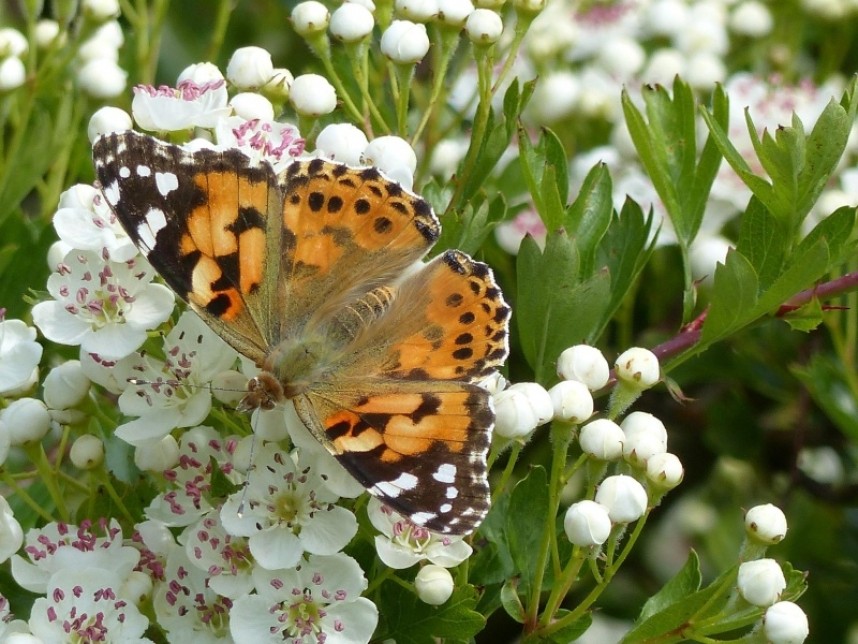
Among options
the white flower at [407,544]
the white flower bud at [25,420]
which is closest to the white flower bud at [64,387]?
the white flower bud at [25,420]

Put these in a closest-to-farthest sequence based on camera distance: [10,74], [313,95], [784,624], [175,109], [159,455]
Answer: [784,624], [159,455], [175,109], [313,95], [10,74]

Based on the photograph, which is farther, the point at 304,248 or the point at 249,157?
the point at 304,248

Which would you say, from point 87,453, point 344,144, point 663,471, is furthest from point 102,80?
point 663,471

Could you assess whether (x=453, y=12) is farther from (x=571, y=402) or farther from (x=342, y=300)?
(x=571, y=402)

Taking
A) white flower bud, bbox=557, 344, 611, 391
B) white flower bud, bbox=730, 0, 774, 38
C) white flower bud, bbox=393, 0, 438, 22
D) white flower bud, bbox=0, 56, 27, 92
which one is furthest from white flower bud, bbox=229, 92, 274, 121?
white flower bud, bbox=730, 0, 774, 38

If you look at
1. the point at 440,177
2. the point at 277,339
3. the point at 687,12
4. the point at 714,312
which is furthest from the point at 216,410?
the point at 687,12

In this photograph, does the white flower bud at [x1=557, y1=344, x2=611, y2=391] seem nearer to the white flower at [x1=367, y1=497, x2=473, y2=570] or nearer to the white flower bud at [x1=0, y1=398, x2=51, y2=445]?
the white flower at [x1=367, y1=497, x2=473, y2=570]

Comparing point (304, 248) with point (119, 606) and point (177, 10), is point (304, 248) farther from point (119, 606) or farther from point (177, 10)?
point (177, 10)
